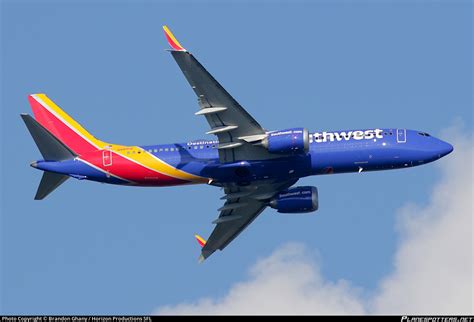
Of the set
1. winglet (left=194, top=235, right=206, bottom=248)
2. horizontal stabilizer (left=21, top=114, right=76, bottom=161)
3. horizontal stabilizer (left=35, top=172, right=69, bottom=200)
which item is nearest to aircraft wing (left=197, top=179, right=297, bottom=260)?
winglet (left=194, top=235, right=206, bottom=248)

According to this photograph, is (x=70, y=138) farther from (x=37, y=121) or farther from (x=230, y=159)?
(x=230, y=159)

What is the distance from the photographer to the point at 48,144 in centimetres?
10481

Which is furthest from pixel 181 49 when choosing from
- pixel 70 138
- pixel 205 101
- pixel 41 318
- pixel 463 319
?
pixel 463 319

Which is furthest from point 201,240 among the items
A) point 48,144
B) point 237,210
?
point 48,144

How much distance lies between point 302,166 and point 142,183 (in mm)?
14876

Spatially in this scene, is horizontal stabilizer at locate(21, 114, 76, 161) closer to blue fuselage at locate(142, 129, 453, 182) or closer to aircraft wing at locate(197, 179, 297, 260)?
blue fuselage at locate(142, 129, 453, 182)

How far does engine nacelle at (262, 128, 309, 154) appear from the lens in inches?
3880

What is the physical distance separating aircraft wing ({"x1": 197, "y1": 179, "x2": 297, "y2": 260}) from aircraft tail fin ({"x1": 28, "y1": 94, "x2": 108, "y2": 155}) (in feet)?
44.5

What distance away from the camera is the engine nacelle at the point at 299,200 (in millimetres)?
107312

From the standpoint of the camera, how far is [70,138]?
108188 mm

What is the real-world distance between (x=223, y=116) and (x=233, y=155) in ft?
12.7

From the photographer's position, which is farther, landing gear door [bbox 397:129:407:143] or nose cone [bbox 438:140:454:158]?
nose cone [bbox 438:140:454:158]

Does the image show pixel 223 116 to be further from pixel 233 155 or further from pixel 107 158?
pixel 107 158

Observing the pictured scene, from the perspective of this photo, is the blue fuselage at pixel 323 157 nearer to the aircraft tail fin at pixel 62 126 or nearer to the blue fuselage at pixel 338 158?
the blue fuselage at pixel 338 158
